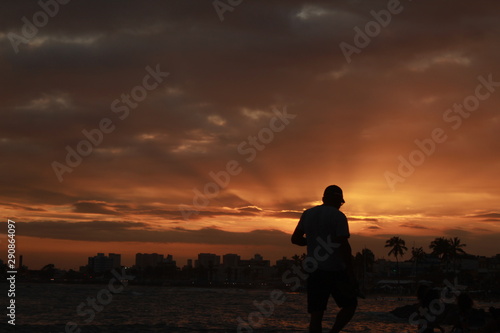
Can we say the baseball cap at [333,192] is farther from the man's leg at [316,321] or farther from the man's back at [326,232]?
the man's leg at [316,321]

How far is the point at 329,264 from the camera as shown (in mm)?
6586

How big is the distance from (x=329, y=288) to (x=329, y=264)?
289 millimetres

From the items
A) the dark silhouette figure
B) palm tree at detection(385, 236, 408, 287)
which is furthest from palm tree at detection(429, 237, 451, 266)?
the dark silhouette figure

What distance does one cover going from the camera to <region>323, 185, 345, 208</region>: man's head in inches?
270

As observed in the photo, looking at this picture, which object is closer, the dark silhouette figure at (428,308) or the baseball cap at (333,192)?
the baseball cap at (333,192)

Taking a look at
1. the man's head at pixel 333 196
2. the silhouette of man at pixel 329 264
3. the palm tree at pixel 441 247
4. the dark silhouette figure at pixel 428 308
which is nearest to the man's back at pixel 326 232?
the silhouette of man at pixel 329 264

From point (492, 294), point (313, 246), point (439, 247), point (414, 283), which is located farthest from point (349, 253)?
point (414, 283)

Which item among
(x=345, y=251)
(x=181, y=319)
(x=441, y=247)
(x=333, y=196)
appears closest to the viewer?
(x=345, y=251)

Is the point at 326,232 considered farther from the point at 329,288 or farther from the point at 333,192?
the point at 329,288

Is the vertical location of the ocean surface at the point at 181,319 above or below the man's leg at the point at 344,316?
below

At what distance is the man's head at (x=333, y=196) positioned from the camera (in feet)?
22.5

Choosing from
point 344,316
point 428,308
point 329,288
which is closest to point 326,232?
point 329,288

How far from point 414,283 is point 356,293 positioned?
176889 millimetres

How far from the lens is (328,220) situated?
6.60 metres
